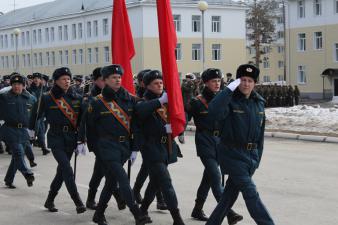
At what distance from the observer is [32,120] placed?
32.2 feet

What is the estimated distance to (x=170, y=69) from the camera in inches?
315

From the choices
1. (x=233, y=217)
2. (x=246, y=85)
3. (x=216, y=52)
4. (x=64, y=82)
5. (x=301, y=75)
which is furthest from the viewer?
(x=216, y=52)

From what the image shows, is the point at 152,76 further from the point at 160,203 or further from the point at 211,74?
the point at 160,203

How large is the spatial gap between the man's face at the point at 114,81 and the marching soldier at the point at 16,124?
11.3 feet

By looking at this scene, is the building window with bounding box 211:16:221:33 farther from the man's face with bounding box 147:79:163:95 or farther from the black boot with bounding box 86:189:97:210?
the man's face with bounding box 147:79:163:95

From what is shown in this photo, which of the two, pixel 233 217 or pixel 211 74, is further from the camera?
pixel 211 74

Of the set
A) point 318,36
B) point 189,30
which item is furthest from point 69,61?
point 318,36

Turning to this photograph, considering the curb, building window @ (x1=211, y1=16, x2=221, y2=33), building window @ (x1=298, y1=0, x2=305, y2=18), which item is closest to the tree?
building window @ (x1=211, y1=16, x2=221, y2=33)

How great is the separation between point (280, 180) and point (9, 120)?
4677 mm

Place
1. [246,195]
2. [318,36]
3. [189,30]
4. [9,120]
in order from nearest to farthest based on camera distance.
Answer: [246,195]
[9,120]
[318,36]
[189,30]

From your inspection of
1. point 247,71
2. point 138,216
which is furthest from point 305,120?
point 247,71

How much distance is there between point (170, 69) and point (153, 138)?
2.70 feet

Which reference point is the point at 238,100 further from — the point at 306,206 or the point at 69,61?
the point at 69,61

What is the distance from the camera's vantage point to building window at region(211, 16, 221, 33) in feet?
226
